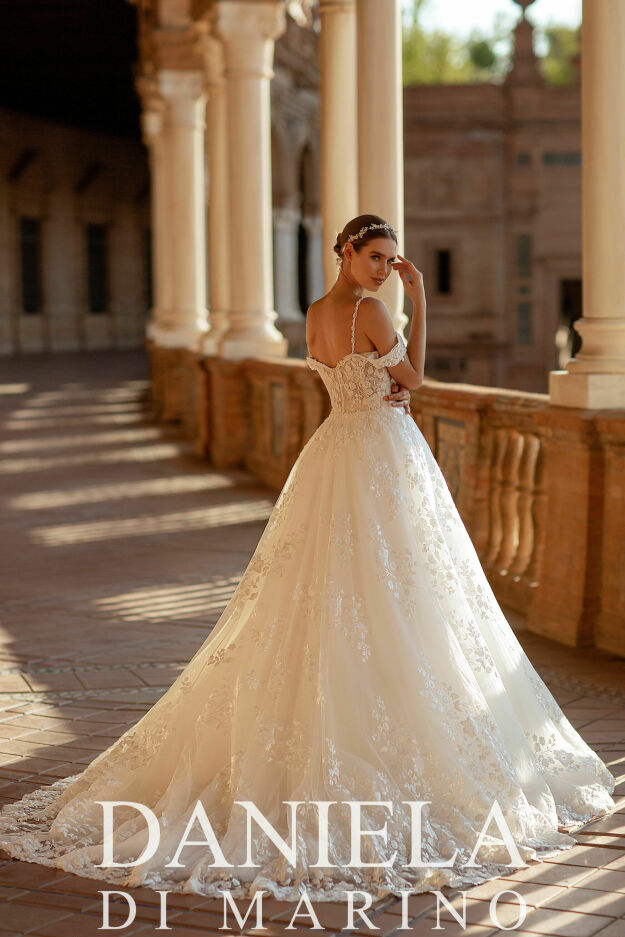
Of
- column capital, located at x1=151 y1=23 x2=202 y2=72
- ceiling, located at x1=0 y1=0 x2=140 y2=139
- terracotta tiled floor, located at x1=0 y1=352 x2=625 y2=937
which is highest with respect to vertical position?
ceiling, located at x1=0 y1=0 x2=140 y2=139

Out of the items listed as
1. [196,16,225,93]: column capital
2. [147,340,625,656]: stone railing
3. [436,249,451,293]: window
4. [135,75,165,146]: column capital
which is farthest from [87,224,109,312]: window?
[147,340,625,656]: stone railing

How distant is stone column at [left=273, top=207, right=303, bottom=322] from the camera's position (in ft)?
77.4

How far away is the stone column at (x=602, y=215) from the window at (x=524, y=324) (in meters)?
28.5

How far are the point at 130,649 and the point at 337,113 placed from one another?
5136 millimetres

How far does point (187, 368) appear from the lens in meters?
15.7

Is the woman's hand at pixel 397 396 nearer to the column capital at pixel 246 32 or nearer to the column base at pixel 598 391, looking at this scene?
the column base at pixel 598 391

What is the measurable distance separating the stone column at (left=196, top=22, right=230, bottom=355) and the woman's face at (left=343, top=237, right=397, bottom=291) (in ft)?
31.9

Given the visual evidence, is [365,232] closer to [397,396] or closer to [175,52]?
[397,396]

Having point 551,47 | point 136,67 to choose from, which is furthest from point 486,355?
point 551,47

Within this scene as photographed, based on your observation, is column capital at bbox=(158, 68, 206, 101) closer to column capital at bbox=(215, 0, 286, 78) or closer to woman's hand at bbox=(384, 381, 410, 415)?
column capital at bbox=(215, 0, 286, 78)

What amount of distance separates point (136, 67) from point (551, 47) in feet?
154

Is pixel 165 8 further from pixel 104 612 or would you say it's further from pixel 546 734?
pixel 546 734

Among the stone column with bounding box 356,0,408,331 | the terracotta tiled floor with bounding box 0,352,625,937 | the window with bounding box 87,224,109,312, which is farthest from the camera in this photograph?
the window with bounding box 87,224,109,312

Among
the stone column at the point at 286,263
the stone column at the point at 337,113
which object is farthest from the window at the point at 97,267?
the stone column at the point at 337,113
